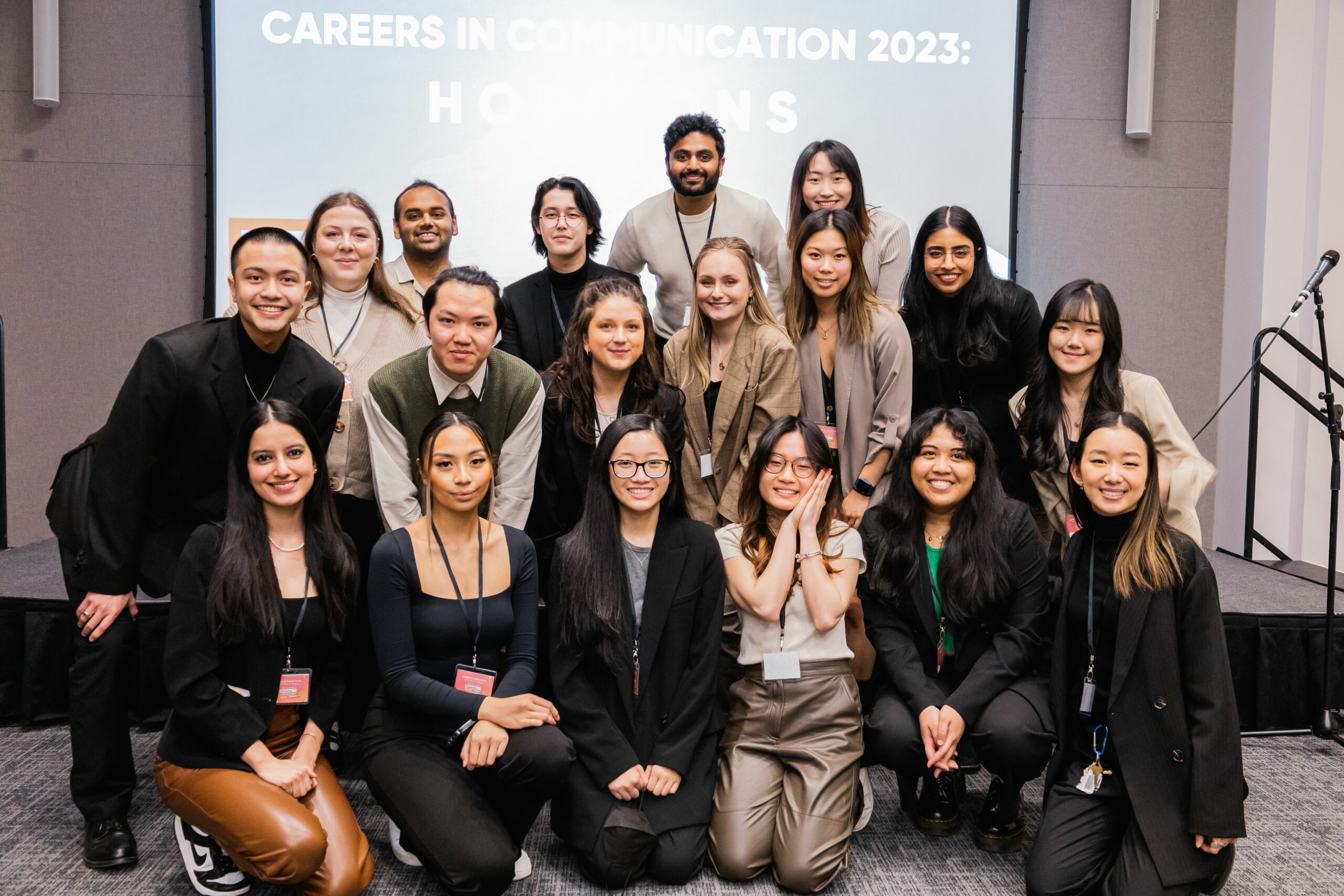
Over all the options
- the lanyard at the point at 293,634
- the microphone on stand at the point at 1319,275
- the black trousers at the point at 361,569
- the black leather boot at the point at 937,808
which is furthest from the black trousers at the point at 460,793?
the microphone on stand at the point at 1319,275

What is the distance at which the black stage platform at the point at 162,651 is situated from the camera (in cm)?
332

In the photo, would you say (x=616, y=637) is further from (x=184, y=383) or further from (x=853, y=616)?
(x=184, y=383)

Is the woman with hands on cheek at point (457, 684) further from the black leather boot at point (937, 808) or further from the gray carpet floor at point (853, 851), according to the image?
the black leather boot at point (937, 808)

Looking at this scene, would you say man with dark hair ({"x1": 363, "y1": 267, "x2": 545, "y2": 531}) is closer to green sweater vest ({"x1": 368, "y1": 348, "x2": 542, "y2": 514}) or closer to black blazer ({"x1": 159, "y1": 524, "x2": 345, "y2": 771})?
green sweater vest ({"x1": 368, "y1": 348, "x2": 542, "y2": 514})

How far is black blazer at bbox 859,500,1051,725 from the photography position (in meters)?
2.63

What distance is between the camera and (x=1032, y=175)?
195 inches

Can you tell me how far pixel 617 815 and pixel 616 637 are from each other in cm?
43

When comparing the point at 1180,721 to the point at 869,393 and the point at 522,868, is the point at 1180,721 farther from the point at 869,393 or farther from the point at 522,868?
the point at 522,868

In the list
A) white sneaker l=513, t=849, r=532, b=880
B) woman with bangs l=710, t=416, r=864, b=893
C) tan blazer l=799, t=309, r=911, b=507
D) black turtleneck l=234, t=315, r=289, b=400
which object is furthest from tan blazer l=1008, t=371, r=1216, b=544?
black turtleneck l=234, t=315, r=289, b=400

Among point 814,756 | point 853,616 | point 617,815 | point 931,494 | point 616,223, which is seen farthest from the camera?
point 616,223

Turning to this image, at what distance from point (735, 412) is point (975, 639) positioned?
3.24 ft

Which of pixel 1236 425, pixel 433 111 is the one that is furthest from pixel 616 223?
pixel 1236 425

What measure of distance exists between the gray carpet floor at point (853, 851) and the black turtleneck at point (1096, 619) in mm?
447

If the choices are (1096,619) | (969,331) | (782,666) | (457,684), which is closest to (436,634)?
(457,684)
